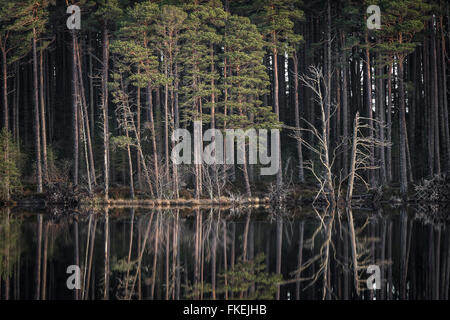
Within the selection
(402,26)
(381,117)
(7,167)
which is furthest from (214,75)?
(7,167)

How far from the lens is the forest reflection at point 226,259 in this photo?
8875mm

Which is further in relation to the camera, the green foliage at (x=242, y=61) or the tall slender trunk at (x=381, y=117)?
the green foliage at (x=242, y=61)

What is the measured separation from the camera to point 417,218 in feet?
68.3

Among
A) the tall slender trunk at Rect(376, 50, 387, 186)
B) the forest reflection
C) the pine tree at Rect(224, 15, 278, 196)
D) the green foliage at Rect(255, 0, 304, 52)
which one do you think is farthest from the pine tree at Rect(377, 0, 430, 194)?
the forest reflection

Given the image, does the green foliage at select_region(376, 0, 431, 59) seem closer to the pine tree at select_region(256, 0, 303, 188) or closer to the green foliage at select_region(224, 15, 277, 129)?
Answer: the pine tree at select_region(256, 0, 303, 188)

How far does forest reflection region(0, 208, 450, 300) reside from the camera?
8875 mm

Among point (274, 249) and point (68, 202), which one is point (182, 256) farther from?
point (68, 202)

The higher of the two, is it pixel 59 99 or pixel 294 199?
pixel 59 99

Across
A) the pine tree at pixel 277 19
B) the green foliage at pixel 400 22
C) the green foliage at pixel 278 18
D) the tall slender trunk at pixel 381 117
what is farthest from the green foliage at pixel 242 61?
the green foliage at pixel 400 22

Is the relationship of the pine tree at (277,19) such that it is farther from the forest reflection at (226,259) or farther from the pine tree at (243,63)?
the forest reflection at (226,259)

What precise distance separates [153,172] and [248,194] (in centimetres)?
572

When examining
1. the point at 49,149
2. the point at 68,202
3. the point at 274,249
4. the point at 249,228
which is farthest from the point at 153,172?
the point at 274,249

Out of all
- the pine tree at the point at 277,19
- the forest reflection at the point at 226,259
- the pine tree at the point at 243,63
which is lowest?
the forest reflection at the point at 226,259
